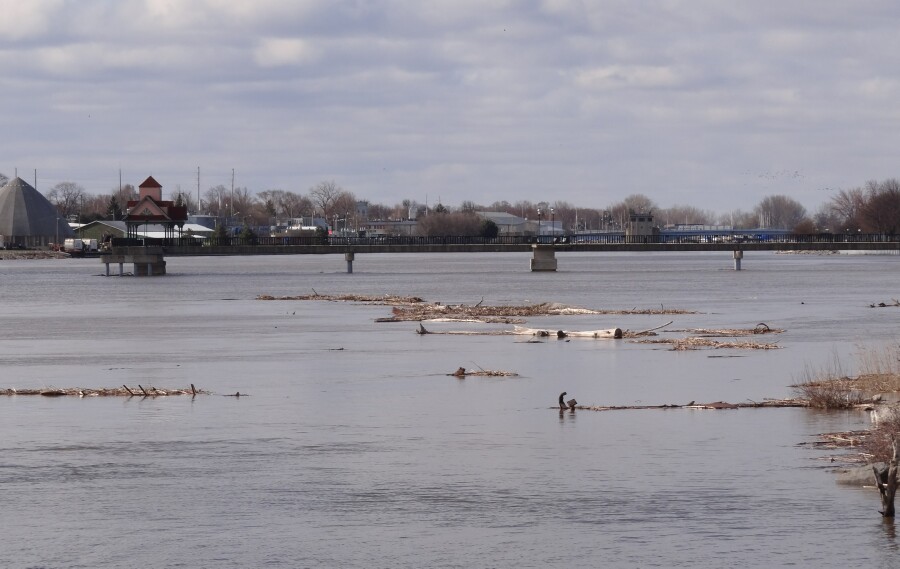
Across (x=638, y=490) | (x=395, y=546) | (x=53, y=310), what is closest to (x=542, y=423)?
(x=638, y=490)

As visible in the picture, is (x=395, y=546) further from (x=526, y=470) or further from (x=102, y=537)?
(x=526, y=470)

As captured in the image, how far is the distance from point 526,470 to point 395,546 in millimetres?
6322

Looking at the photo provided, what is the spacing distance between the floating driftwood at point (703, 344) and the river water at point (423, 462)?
1.30 metres

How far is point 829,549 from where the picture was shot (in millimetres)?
20359

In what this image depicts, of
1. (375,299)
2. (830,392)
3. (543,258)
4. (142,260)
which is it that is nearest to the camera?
(830,392)

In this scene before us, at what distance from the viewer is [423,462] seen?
2777cm

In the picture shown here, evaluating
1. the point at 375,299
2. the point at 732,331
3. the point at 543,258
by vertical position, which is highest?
the point at 543,258

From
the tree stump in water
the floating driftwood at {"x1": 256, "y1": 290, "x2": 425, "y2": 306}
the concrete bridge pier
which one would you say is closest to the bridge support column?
the concrete bridge pier

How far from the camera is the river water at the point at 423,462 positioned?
20.9 meters

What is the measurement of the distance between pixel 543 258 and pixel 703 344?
12235 centimetres

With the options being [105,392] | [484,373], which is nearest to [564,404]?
[484,373]

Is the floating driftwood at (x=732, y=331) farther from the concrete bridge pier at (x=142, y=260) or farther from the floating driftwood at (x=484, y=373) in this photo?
the concrete bridge pier at (x=142, y=260)

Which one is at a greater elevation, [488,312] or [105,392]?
[105,392]

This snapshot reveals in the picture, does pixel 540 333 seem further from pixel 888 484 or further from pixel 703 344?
pixel 888 484
